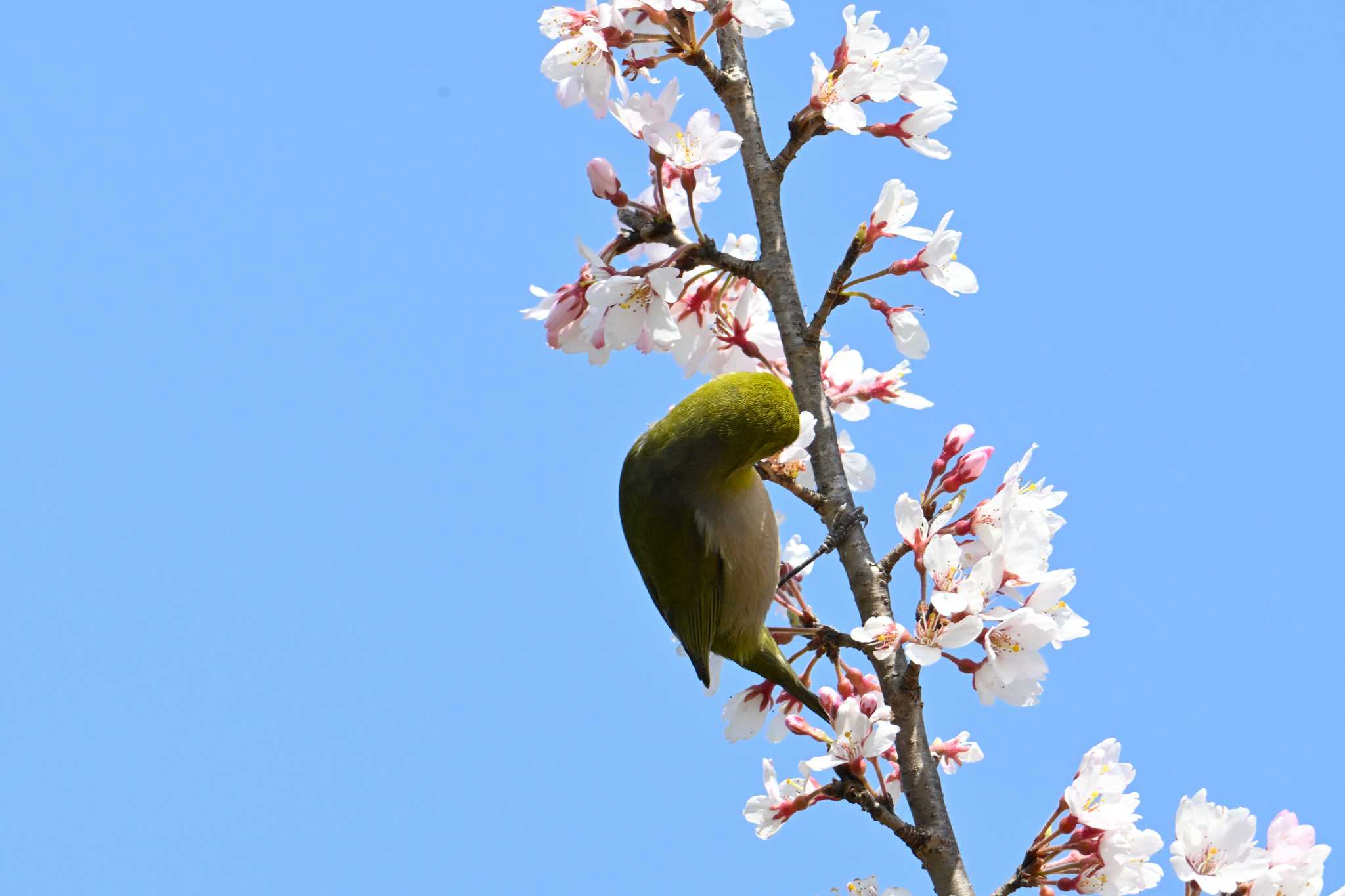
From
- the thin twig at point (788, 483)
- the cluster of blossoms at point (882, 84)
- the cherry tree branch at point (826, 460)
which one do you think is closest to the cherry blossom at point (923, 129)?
the cluster of blossoms at point (882, 84)

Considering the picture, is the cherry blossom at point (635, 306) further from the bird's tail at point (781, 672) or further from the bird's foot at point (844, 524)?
the bird's tail at point (781, 672)

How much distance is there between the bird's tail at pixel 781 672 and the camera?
14.9 feet

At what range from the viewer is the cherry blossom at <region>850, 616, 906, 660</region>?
390cm

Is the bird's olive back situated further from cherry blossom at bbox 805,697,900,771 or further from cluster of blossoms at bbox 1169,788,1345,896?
cluster of blossoms at bbox 1169,788,1345,896

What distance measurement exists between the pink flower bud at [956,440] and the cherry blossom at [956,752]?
105 cm

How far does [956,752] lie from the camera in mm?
4656

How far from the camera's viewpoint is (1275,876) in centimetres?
384

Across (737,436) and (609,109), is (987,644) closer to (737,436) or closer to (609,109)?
(737,436)

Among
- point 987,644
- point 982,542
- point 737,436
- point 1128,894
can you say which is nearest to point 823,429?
point 737,436

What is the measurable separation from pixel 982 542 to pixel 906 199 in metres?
1.33

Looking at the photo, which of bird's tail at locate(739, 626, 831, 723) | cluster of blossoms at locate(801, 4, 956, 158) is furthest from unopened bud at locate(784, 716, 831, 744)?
cluster of blossoms at locate(801, 4, 956, 158)

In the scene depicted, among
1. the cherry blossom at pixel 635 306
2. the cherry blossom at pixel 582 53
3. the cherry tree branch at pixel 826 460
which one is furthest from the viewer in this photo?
the cherry blossom at pixel 582 53

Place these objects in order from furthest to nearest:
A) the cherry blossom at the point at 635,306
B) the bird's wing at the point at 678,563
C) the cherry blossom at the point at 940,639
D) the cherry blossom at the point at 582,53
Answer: the bird's wing at the point at 678,563 → the cherry blossom at the point at 582,53 → the cherry blossom at the point at 635,306 → the cherry blossom at the point at 940,639

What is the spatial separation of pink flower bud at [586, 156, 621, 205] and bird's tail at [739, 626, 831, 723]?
1.72 m
